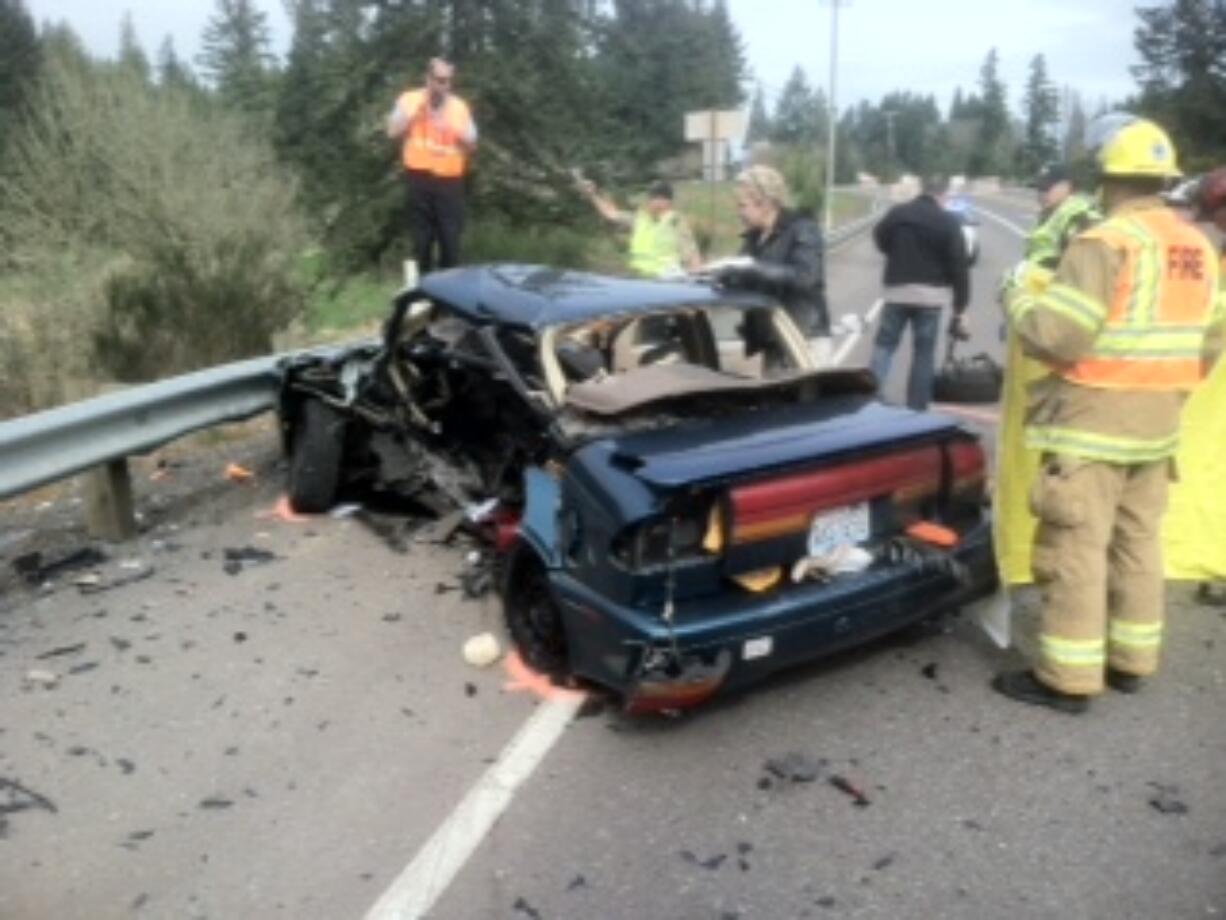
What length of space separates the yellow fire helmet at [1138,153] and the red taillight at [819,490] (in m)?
1.12

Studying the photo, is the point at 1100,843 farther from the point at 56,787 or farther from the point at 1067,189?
the point at 1067,189

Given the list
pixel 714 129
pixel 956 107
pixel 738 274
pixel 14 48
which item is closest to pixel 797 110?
pixel 956 107

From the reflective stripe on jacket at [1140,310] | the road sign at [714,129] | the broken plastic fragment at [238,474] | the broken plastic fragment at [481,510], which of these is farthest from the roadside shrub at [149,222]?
the road sign at [714,129]

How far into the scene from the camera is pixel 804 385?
4.81 m

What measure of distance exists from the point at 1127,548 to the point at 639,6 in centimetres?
7564

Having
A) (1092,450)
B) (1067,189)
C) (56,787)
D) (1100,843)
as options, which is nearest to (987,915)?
(1100,843)

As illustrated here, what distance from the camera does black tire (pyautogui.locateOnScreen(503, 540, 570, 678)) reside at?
4.29 meters

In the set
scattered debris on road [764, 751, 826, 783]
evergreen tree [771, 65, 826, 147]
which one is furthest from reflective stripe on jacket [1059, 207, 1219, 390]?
evergreen tree [771, 65, 826, 147]

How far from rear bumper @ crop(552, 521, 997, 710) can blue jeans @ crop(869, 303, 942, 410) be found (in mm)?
4121

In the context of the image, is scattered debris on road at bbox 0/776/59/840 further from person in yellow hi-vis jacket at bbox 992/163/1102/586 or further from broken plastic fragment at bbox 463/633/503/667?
person in yellow hi-vis jacket at bbox 992/163/1102/586

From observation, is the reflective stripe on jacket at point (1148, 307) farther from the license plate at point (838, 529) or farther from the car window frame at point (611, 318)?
the car window frame at point (611, 318)

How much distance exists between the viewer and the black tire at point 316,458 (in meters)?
6.27

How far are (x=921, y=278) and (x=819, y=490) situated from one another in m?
4.56

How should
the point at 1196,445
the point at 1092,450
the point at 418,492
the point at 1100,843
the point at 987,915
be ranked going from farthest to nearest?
1. the point at 418,492
2. the point at 1196,445
3. the point at 1092,450
4. the point at 1100,843
5. the point at 987,915
